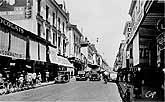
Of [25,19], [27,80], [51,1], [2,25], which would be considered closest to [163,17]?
[2,25]

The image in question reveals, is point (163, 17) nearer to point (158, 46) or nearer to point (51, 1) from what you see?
point (158, 46)

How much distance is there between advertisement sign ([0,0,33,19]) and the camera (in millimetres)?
35500

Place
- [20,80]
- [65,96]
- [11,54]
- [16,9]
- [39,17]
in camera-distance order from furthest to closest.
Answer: [39,17], [16,9], [20,80], [11,54], [65,96]

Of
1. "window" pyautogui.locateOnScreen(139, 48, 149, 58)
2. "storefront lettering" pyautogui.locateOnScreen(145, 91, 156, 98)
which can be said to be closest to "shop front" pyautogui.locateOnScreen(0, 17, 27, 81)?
"window" pyautogui.locateOnScreen(139, 48, 149, 58)

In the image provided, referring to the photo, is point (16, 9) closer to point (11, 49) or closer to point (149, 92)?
point (11, 49)

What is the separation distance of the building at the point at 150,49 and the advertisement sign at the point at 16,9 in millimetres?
25945

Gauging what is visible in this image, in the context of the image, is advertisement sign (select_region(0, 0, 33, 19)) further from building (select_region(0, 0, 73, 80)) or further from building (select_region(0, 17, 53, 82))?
building (select_region(0, 17, 53, 82))

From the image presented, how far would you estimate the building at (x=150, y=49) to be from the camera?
8.62m

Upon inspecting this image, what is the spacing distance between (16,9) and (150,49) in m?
26.9

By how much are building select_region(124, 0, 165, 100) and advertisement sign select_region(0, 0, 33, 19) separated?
85.1ft

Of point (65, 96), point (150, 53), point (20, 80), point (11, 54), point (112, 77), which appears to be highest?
point (11, 54)

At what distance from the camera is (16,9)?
35.6m

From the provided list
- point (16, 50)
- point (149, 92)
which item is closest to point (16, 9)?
point (16, 50)

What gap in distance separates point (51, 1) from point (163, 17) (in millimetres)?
34836
